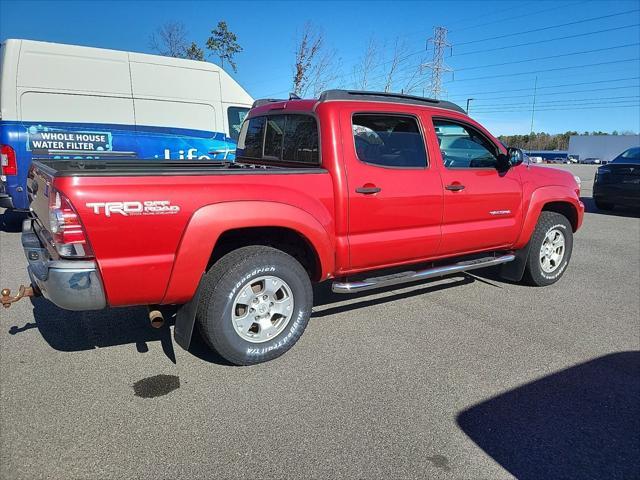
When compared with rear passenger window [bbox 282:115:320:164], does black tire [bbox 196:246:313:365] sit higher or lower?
lower

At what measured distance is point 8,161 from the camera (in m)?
7.20

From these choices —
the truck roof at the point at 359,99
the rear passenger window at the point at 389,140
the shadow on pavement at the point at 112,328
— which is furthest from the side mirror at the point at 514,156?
the shadow on pavement at the point at 112,328

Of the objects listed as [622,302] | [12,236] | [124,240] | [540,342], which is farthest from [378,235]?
[12,236]

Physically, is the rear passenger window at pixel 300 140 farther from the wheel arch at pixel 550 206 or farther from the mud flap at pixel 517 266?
the mud flap at pixel 517 266

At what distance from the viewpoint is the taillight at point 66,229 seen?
269 cm

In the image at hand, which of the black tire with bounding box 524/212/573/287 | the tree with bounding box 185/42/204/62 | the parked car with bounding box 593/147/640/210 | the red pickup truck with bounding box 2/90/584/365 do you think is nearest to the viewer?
the red pickup truck with bounding box 2/90/584/365

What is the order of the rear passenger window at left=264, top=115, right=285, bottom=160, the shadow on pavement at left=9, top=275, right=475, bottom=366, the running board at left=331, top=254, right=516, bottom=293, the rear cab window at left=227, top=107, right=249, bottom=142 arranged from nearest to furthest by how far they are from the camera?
the shadow on pavement at left=9, top=275, right=475, bottom=366 → the running board at left=331, top=254, right=516, bottom=293 → the rear passenger window at left=264, top=115, right=285, bottom=160 → the rear cab window at left=227, top=107, right=249, bottom=142

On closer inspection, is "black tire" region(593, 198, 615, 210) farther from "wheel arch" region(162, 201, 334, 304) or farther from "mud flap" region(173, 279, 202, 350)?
"mud flap" region(173, 279, 202, 350)

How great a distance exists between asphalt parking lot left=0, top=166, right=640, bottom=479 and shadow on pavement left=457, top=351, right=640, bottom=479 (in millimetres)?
11

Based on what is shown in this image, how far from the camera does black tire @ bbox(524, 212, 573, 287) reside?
5262 mm

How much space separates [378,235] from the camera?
3957mm

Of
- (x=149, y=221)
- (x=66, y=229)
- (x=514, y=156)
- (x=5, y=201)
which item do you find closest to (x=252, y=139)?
(x=149, y=221)

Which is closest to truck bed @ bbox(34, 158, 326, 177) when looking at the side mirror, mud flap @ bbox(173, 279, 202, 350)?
mud flap @ bbox(173, 279, 202, 350)

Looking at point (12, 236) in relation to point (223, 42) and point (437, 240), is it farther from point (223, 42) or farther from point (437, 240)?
point (223, 42)
